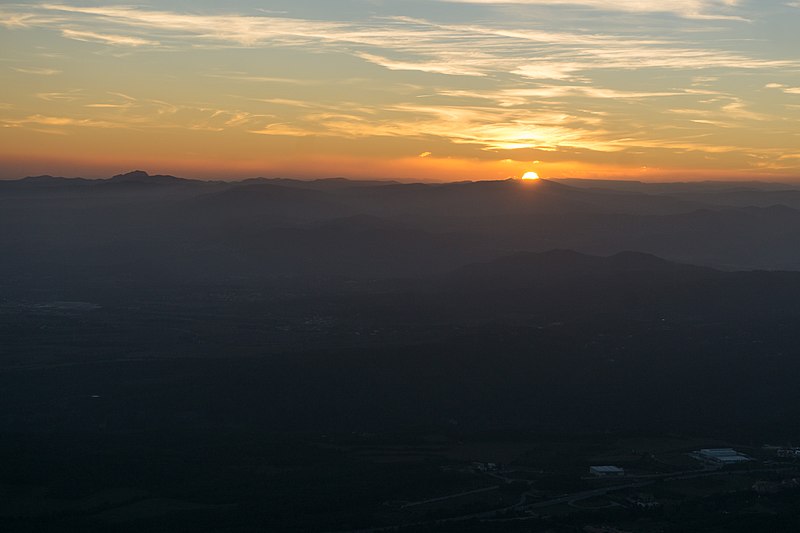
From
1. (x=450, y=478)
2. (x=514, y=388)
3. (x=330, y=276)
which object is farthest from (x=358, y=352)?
(x=330, y=276)

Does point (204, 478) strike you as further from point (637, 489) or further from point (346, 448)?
point (637, 489)

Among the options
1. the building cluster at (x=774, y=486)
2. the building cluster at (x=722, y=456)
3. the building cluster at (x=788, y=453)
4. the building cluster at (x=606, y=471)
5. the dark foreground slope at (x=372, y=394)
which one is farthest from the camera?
the building cluster at (x=788, y=453)

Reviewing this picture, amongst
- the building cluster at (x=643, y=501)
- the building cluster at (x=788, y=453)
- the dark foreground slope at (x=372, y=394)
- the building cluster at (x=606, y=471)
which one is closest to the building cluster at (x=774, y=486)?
the dark foreground slope at (x=372, y=394)

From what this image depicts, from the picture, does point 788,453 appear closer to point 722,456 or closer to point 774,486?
point 722,456

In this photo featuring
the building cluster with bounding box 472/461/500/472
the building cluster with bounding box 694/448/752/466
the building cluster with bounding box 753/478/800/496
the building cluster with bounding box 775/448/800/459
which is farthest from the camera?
the building cluster with bounding box 775/448/800/459

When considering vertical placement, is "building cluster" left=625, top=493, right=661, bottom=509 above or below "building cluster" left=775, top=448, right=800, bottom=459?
below

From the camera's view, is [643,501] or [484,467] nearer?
[643,501]

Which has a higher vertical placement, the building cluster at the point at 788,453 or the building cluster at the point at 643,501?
the building cluster at the point at 788,453

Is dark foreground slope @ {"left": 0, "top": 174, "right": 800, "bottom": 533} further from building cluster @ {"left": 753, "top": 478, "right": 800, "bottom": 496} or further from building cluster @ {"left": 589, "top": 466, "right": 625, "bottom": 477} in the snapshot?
building cluster @ {"left": 753, "top": 478, "right": 800, "bottom": 496}

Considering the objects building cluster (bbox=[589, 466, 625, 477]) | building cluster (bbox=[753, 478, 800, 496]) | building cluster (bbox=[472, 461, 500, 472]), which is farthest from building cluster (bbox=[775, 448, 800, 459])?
building cluster (bbox=[472, 461, 500, 472])

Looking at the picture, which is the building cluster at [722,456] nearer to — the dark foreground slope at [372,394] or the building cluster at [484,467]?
the dark foreground slope at [372,394]

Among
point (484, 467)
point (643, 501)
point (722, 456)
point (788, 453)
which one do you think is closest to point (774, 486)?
point (722, 456)

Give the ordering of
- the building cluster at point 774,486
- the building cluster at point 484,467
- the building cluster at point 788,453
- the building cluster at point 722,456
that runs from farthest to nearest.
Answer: the building cluster at point 788,453 < the building cluster at point 722,456 < the building cluster at point 484,467 < the building cluster at point 774,486
